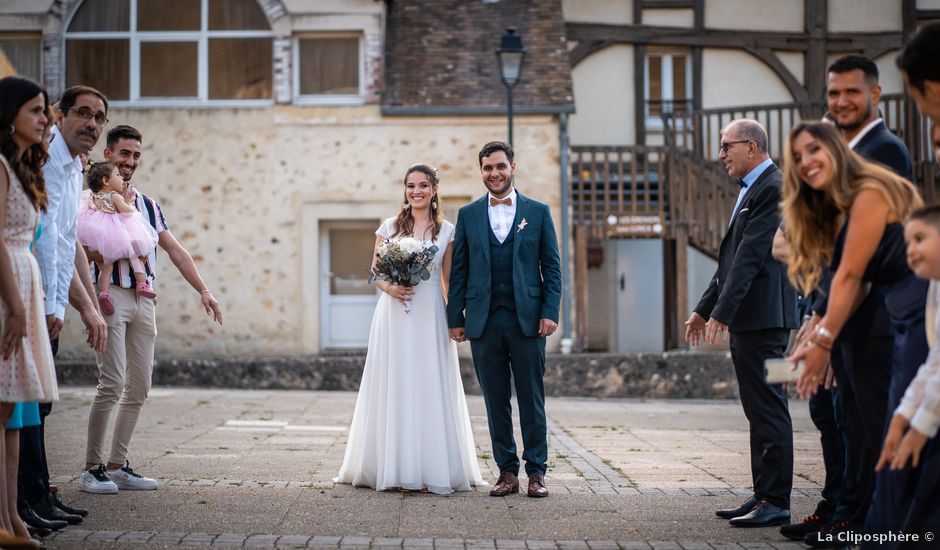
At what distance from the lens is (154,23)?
67.8 feet

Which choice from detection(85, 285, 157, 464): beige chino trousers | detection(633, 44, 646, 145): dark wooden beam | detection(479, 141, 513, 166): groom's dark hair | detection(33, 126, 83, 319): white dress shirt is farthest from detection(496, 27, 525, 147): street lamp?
detection(33, 126, 83, 319): white dress shirt

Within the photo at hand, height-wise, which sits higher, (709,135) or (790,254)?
(709,135)

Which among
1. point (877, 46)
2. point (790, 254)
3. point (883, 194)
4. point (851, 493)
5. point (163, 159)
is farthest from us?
point (877, 46)

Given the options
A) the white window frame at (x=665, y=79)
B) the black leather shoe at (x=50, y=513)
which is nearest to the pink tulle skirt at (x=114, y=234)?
the black leather shoe at (x=50, y=513)

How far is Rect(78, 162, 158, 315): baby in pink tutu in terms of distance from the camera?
7633 millimetres

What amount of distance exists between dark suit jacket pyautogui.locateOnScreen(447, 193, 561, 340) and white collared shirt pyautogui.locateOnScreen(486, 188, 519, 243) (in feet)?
0.11

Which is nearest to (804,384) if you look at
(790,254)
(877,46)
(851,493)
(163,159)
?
(790,254)

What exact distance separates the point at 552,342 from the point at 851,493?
14.6m

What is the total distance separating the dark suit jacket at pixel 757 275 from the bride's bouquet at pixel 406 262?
6.82ft

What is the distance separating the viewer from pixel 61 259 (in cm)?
636

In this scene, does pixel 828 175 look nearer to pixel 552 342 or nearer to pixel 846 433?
pixel 846 433

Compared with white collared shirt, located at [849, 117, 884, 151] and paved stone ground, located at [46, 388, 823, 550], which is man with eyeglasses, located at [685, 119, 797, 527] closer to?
paved stone ground, located at [46, 388, 823, 550]

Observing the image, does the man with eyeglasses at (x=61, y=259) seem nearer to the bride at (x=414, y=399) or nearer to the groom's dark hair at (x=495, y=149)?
the bride at (x=414, y=399)

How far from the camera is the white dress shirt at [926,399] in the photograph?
14.2ft
